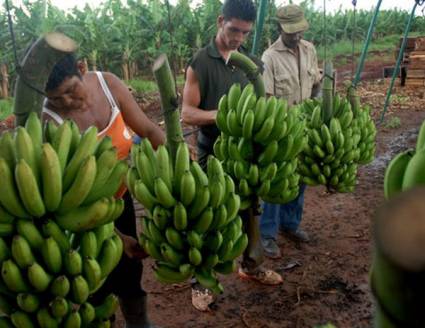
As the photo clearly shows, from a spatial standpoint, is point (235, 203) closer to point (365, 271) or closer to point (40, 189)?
point (40, 189)

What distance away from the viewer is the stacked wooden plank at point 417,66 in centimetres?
899

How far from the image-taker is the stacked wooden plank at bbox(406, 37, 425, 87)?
899 cm

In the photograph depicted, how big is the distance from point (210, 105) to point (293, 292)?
1350 millimetres

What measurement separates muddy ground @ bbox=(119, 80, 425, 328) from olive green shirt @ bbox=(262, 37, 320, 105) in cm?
107

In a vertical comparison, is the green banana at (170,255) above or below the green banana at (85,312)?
above

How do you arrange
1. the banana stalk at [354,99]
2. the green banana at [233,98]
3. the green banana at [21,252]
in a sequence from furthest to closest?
the banana stalk at [354,99]
the green banana at [233,98]
the green banana at [21,252]

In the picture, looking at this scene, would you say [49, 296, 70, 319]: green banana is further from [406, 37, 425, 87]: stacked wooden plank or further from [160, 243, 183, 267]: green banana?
[406, 37, 425, 87]: stacked wooden plank

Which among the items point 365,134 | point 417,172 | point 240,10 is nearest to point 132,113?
point 240,10

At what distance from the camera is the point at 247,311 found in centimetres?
280

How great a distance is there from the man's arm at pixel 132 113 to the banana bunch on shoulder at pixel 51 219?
98cm

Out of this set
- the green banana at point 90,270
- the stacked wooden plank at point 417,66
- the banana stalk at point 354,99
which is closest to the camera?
the green banana at point 90,270

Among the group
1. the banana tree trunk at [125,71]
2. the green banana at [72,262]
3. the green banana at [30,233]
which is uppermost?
the green banana at [30,233]

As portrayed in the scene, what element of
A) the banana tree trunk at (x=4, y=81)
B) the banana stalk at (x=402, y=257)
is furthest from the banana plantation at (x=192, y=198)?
the banana tree trunk at (x=4, y=81)

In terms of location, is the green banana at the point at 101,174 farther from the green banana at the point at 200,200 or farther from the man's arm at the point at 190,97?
the man's arm at the point at 190,97
